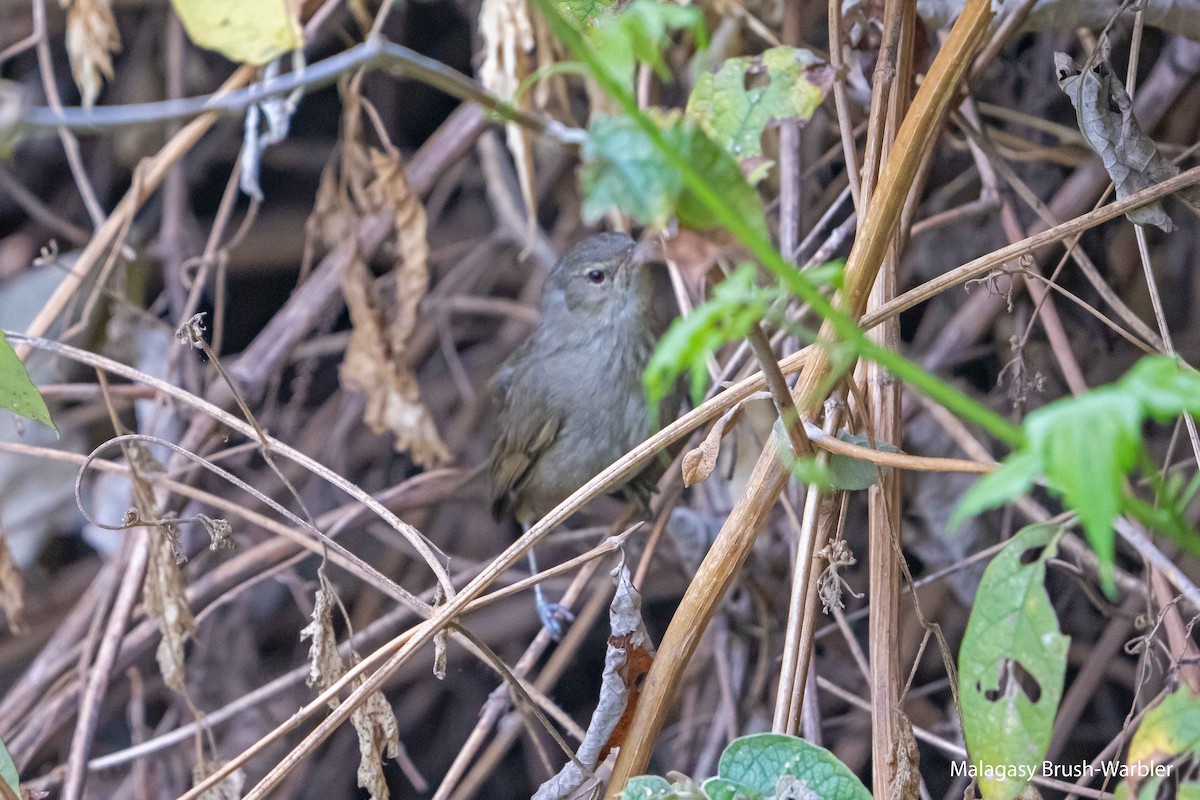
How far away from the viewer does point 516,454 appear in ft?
10.4

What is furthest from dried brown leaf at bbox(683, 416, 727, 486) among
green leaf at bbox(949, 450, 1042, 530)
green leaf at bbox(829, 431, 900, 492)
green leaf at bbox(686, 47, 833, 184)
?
green leaf at bbox(949, 450, 1042, 530)

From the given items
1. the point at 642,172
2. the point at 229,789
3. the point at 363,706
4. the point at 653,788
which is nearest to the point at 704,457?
the point at 653,788

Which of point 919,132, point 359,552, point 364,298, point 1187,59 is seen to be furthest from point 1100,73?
point 359,552

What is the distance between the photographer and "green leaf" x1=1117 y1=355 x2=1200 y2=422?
695mm

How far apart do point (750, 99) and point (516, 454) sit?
157 centimetres

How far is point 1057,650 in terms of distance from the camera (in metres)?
1.08

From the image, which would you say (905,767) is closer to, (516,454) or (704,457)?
(704,457)

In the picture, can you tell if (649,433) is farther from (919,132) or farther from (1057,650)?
(1057,650)

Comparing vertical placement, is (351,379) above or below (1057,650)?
below

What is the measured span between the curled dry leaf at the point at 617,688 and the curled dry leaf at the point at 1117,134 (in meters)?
1.04

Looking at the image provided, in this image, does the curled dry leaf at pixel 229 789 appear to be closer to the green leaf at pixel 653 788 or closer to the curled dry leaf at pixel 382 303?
the green leaf at pixel 653 788

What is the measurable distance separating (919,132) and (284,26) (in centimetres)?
124

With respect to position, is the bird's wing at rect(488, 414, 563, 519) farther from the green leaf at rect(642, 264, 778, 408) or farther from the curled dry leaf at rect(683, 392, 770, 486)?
the green leaf at rect(642, 264, 778, 408)

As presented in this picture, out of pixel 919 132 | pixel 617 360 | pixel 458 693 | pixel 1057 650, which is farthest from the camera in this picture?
pixel 458 693
